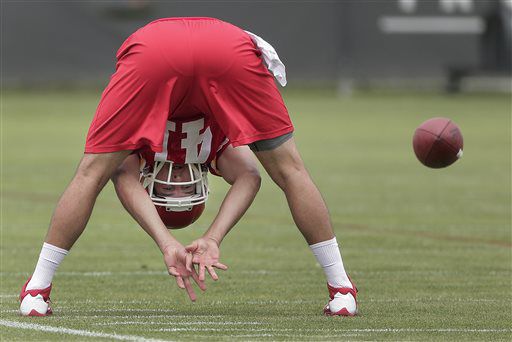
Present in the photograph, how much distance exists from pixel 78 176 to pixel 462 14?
31344 millimetres

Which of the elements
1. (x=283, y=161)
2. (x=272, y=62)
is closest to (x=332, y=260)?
(x=283, y=161)

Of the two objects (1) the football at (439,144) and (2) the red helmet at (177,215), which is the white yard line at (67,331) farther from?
(1) the football at (439,144)

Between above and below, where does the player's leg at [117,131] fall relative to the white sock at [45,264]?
above

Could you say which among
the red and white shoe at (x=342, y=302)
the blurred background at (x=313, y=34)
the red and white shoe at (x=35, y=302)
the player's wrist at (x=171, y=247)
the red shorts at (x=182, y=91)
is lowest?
the blurred background at (x=313, y=34)

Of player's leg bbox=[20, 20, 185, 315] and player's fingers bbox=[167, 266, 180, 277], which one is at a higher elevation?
player's leg bbox=[20, 20, 185, 315]

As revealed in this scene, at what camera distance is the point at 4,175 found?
19000mm

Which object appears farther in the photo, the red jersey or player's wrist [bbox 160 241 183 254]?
the red jersey

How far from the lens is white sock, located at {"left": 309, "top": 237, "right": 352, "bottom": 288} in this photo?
26.8ft

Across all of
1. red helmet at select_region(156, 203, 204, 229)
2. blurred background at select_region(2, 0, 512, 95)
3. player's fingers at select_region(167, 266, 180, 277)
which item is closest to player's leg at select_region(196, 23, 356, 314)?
red helmet at select_region(156, 203, 204, 229)

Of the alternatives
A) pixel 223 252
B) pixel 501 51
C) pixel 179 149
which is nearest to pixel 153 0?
pixel 501 51

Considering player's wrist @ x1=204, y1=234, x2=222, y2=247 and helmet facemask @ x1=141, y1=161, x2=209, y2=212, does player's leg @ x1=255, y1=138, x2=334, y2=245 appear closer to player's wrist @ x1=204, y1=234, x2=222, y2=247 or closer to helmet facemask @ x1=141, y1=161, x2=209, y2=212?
helmet facemask @ x1=141, y1=161, x2=209, y2=212

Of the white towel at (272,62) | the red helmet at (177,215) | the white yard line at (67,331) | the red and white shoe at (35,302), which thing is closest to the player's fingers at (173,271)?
the white yard line at (67,331)

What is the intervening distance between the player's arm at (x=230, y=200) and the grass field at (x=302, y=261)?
16.6 inches

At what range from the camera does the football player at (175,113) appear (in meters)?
7.74
